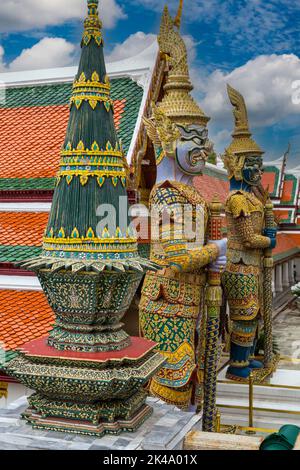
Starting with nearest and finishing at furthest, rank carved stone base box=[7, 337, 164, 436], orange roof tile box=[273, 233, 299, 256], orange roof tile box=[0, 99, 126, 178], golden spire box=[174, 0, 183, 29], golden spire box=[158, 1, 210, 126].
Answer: carved stone base box=[7, 337, 164, 436] < golden spire box=[158, 1, 210, 126] < golden spire box=[174, 0, 183, 29] < orange roof tile box=[0, 99, 126, 178] < orange roof tile box=[273, 233, 299, 256]

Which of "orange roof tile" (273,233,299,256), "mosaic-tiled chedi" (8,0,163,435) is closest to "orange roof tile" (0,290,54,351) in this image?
"mosaic-tiled chedi" (8,0,163,435)

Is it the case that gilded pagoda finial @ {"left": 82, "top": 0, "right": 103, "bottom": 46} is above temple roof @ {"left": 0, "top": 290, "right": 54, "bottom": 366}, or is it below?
above

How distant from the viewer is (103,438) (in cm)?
409

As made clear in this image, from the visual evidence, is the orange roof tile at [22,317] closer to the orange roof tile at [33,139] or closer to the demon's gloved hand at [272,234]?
the orange roof tile at [33,139]

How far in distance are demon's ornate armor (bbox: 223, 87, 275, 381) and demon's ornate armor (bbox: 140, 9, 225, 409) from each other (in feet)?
8.36

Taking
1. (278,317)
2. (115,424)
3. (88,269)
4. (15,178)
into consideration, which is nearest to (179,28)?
(15,178)

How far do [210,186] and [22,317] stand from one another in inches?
405

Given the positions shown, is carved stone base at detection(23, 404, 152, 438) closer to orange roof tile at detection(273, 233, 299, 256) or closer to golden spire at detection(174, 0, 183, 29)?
golden spire at detection(174, 0, 183, 29)

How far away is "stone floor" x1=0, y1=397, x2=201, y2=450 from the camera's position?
3.97 metres

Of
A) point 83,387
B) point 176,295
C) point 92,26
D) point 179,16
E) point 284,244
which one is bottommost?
point 284,244

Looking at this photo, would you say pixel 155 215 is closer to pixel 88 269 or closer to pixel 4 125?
pixel 88 269

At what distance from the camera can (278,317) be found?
1977 centimetres

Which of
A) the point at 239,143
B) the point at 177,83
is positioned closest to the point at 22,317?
the point at 177,83

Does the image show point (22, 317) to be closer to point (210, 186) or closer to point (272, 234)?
point (272, 234)
